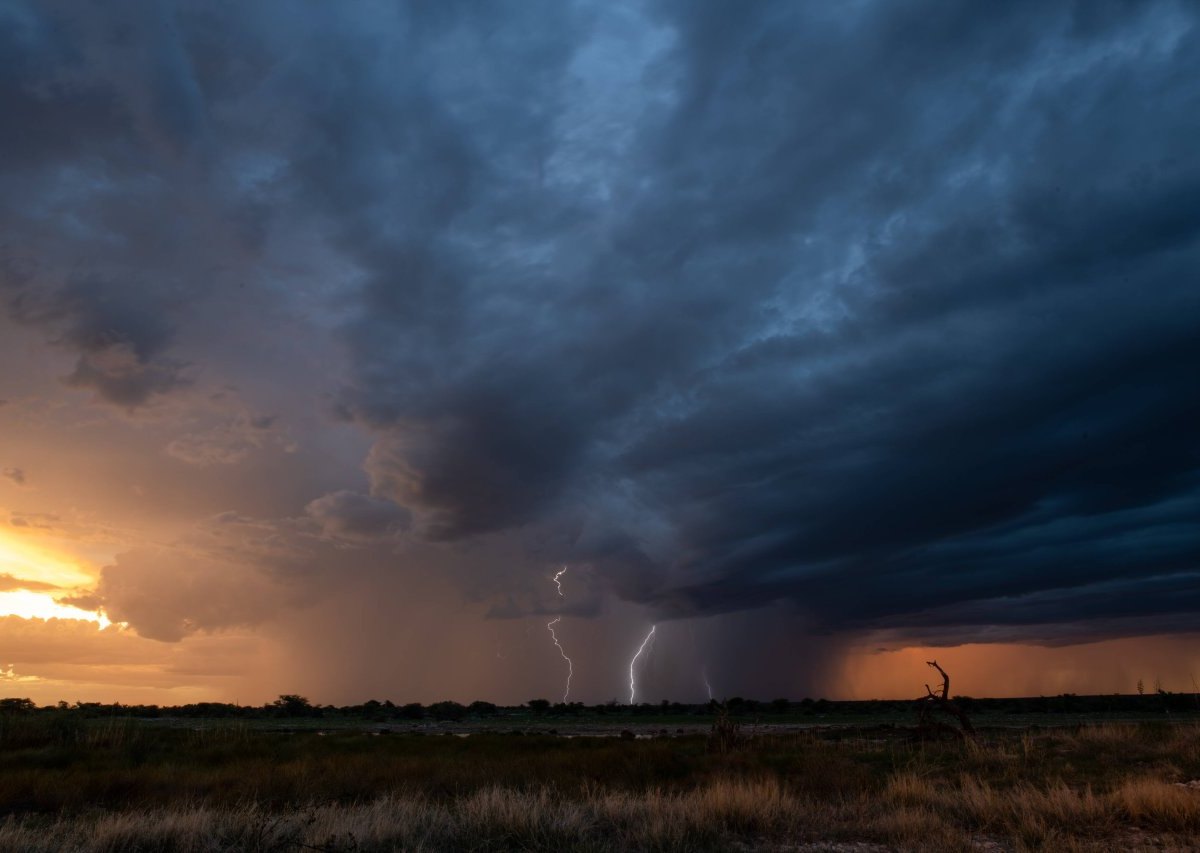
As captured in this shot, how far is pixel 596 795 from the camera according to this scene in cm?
1922

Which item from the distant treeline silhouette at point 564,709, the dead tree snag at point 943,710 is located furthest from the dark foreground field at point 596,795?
the distant treeline silhouette at point 564,709

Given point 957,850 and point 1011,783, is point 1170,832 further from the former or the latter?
point 1011,783

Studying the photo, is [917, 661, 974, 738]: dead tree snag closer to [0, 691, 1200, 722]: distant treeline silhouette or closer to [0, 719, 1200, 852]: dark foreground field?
[0, 719, 1200, 852]: dark foreground field

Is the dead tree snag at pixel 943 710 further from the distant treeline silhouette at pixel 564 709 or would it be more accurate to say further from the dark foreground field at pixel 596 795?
the distant treeline silhouette at pixel 564 709

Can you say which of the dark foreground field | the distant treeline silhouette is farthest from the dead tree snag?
the distant treeline silhouette

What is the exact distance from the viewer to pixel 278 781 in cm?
2084

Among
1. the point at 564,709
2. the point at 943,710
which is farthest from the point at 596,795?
the point at 564,709

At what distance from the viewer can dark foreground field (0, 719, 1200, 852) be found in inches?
497

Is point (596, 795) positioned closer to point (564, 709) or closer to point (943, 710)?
point (943, 710)

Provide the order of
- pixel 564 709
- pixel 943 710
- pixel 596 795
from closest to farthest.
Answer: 1. pixel 596 795
2. pixel 943 710
3. pixel 564 709

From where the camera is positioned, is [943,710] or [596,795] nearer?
[596,795]

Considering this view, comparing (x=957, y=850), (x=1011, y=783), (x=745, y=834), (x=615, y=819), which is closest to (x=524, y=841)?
(x=615, y=819)

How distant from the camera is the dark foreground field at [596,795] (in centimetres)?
1263

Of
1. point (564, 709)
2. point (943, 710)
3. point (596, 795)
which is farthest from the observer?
point (564, 709)
